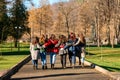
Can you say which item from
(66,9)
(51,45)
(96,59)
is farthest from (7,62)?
(66,9)

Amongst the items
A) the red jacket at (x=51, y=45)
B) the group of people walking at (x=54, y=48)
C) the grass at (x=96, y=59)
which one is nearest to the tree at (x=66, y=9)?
the grass at (x=96, y=59)

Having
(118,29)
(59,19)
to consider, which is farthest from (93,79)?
(59,19)

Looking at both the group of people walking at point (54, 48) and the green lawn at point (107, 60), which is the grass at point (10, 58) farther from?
the green lawn at point (107, 60)

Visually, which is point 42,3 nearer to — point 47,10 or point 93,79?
point 47,10

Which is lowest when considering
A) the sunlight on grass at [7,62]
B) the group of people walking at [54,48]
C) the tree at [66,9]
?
the sunlight on grass at [7,62]

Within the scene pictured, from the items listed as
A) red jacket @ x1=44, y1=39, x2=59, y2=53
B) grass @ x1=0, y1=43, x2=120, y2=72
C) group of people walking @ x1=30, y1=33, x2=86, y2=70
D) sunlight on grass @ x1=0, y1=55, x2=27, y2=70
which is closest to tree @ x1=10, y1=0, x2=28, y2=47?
grass @ x1=0, y1=43, x2=120, y2=72

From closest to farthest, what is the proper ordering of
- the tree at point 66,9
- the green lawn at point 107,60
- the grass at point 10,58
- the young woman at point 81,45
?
the young woman at point 81,45 < the green lawn at point 107,60 < the grass at point 10,58 < the tree at point 66,9

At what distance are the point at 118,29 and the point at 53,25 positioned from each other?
112 feet

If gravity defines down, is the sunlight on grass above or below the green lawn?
above

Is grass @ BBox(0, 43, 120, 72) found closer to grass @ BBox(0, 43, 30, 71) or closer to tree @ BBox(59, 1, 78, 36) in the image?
grass @ BBox(0, 43, 30, 71)

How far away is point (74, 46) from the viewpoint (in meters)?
28.0

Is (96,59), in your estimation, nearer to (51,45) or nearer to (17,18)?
(51,45)

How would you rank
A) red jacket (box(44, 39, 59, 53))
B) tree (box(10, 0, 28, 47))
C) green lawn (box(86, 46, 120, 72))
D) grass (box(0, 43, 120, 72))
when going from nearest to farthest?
red jacket (box(44, 39, 59, 53)) < green lawn (box(86, 46, 120, 72)) < grass (box(0, 43, 120, 72)) < tree (box(10, 0, 28, 47))

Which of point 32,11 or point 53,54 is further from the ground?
point 32,11
